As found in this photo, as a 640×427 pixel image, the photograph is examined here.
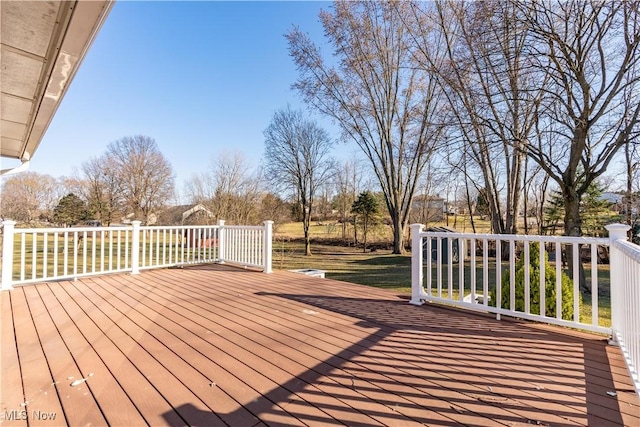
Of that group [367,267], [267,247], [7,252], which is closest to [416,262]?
[267,247]

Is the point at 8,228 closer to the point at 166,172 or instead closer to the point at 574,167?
the point at 574,167

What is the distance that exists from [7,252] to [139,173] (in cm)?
1556

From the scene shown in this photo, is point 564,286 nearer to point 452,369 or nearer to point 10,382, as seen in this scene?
point 452,369

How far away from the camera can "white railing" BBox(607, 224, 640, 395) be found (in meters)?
1.67

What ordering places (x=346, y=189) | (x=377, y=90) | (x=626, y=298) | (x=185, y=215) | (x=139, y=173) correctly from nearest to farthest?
(x=626, y=298), (x=377, y=90), (x=139, y=173), (x=185, y=215), (x=346, y=189)

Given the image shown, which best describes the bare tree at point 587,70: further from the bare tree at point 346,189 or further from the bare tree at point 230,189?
the bare tree at point 230,189

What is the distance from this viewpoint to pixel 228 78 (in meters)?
10.0

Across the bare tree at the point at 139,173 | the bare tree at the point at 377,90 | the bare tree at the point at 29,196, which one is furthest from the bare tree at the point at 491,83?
the bare tree at the point at 29,196

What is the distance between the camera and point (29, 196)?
1435cm

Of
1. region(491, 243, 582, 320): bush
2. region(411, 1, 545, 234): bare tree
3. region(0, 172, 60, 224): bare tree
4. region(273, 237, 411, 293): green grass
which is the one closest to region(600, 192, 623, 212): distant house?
region(411, 1, 545, 234): bare tree

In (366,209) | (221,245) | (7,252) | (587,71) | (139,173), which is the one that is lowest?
(221,245)

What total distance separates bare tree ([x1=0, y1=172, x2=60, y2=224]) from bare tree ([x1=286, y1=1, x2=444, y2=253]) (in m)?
13.0

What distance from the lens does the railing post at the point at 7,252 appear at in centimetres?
374

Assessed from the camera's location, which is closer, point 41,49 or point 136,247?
point 41,49
